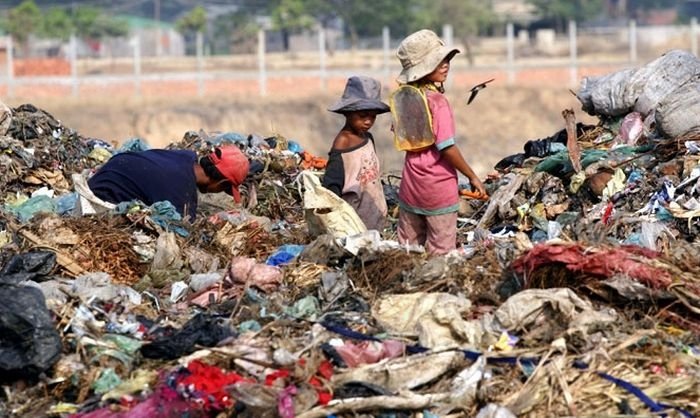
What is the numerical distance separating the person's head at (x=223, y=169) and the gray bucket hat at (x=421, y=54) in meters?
1.51

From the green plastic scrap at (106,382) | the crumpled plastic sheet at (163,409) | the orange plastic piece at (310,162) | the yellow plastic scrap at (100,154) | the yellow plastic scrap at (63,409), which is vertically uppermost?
the yellow plastic scrap at (100,154)

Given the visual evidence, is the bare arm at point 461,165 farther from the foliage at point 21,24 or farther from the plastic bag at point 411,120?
the foliage at point 21,24

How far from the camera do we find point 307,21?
154 feet

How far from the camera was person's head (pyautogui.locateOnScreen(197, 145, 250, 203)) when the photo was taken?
7988 millimetres

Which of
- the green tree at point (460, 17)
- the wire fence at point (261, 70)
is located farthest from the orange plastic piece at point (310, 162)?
the green tree at point (460, 17)

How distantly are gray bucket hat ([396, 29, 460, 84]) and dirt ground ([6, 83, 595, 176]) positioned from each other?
18.1 metres

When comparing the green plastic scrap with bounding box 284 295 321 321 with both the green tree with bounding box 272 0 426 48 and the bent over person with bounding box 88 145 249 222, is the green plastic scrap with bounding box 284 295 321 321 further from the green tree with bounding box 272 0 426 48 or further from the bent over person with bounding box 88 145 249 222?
the green tree with bounding box 272 0 426 48

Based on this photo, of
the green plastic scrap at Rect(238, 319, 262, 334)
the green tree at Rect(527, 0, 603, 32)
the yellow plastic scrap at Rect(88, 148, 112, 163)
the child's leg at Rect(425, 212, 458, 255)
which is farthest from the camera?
the green tree at Rect(527, 0, 603, 32)

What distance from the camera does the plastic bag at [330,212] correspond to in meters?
7.34

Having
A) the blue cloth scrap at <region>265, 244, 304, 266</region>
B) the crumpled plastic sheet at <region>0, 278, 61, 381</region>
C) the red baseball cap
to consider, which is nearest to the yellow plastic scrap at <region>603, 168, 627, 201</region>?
the blue cloth scrap at <region>265, 244, 304, 266</region>

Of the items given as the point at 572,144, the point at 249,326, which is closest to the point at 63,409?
the point at 249,326

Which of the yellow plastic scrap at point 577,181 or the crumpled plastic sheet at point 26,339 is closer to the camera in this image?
the crumpled plastic sheet at point 26,339

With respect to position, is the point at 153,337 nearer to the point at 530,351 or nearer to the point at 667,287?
the point at 530,351

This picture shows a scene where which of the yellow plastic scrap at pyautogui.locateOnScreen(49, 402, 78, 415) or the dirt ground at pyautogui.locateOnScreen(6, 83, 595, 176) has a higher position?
the yellow plastic scrap at pyautogui.locateOnScreen(49, 402, 78, 415)
